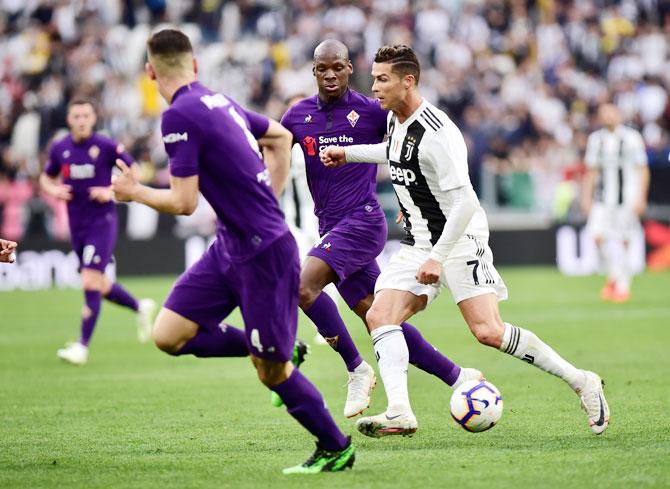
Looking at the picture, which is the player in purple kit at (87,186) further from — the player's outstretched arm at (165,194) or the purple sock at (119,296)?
the player's outstretched arm at (165,194)

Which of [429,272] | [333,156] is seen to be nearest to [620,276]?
[333,156]

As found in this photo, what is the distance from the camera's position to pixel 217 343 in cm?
727

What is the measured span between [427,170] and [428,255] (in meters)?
0.55

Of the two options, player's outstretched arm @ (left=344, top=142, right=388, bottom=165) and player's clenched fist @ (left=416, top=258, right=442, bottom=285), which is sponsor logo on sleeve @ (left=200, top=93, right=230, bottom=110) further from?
player's outstretched arm @ (left=344, top=142, right=388, bottom=165)

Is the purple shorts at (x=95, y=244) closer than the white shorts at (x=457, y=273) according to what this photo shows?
No

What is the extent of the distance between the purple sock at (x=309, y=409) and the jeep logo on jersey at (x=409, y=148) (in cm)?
182

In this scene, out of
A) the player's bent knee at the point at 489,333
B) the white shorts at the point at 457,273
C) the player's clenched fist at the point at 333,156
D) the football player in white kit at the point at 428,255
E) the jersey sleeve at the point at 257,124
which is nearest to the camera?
the jersey sleeve at the point at 257,124

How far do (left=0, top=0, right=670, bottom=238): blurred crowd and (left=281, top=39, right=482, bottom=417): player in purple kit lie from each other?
1442cm

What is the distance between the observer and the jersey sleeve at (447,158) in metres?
7.67

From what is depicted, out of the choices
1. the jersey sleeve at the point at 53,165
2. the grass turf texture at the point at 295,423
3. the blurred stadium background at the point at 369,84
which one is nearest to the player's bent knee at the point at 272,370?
the grass turf texture at the point at 295,423

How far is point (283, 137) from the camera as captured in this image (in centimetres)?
698

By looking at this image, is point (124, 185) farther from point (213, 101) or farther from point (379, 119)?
point (379, 119)

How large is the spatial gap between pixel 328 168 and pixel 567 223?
596 inches

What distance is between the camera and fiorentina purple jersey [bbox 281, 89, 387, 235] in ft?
30.6
